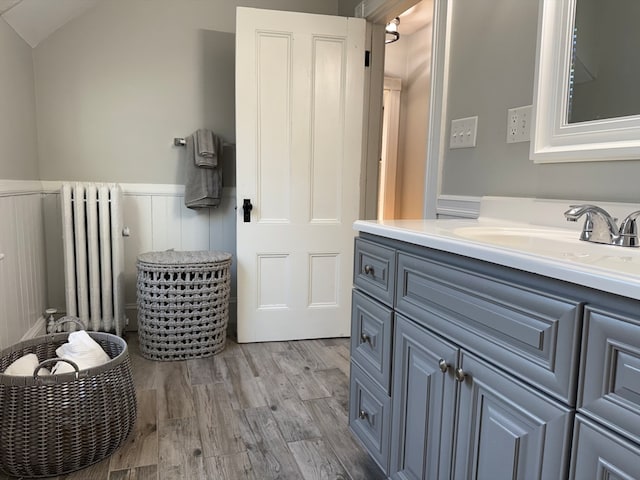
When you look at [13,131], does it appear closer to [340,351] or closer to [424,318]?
[340,351]

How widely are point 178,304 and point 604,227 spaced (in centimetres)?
195

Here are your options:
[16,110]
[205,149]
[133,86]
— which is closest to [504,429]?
[205,149]

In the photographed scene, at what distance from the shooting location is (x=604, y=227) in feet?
3.57

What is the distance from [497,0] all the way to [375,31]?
133 centimetres

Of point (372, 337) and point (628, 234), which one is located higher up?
point (628, 234)

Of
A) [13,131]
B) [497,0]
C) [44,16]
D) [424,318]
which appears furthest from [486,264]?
[44,16]

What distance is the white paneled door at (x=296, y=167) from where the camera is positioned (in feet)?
8.48

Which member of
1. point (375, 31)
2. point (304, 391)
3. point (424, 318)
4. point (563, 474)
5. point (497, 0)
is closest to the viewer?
point (563, 474)

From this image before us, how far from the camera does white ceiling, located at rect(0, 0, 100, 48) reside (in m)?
2.11

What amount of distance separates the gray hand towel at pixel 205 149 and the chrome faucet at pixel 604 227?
6.70 feet

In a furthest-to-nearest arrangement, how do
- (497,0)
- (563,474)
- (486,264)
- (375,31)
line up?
(375,31)
(497,0)
(486,264)
(563,474)

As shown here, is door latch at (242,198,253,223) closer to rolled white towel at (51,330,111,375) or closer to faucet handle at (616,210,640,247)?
rolled white towel at (51,330,111,375)

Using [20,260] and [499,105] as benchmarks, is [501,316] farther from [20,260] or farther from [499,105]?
[20,260]

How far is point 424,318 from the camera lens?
112 cm
